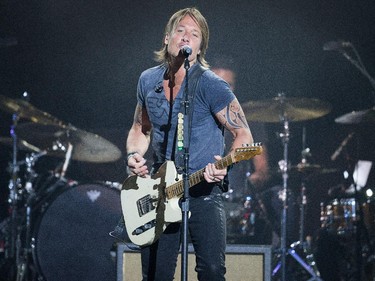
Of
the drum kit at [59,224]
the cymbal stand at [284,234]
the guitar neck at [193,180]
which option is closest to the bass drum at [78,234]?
the drum kit at [59,224]

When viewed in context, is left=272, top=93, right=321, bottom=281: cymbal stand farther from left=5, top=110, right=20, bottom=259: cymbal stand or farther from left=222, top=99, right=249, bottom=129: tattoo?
left=222, top=99, right=249, bottom=129: tattoo

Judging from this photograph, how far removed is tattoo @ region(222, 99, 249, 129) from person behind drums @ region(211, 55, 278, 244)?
3853 mm

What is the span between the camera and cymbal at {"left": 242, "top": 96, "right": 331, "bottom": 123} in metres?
7.12

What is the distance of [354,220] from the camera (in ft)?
23.7

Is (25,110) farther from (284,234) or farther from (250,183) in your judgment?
(284,234)

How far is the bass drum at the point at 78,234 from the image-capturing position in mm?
6676

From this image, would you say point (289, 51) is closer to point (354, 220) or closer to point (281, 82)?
point (281, 82)

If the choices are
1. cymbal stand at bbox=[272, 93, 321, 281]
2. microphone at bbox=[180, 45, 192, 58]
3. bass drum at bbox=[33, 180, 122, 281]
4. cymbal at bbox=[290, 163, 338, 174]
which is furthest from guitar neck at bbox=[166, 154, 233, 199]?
cymbal at bbox=[290, 163, 338, 174]

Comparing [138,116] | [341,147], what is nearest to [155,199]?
[138,116]

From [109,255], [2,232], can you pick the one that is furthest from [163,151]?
[2,232]

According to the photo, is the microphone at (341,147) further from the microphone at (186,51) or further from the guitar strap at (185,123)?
the microphone at (186,51)

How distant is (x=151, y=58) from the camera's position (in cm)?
817

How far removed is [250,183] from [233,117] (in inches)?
174

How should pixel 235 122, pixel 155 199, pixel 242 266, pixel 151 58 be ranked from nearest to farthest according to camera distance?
pixel 235 122 → pixel 155 199 → pixel 242 266 → pixel 151 58
